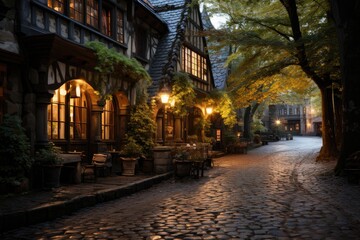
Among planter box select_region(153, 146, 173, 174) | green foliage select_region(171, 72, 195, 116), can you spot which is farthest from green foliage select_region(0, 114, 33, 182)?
green foliage select_region(171, 72, 195, 116)

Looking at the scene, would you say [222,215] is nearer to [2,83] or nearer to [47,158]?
[47,158]

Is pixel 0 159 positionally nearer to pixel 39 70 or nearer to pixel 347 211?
pixel 39 70

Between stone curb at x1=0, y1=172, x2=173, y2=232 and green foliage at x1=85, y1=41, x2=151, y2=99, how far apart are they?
382cm

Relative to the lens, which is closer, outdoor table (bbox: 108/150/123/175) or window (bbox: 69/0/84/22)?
window (bbox: 69/0/84/22)

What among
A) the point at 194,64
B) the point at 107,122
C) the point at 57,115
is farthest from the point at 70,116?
the point at 194,64

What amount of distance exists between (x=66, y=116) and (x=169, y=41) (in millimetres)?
8380

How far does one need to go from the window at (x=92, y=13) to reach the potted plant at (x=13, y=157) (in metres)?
4.89

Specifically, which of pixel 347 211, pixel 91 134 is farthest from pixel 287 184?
pixel 91 134

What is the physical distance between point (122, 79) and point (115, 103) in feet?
4.45

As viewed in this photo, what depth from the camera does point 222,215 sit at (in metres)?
6.73

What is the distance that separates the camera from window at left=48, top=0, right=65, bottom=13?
34.0 ft

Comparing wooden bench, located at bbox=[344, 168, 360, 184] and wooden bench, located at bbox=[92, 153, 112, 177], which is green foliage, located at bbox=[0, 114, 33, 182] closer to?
wooden bench, located at bbox=[92, 153, 112, 177]

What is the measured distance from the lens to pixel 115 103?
14.7 metres

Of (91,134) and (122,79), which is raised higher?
(122,79)
